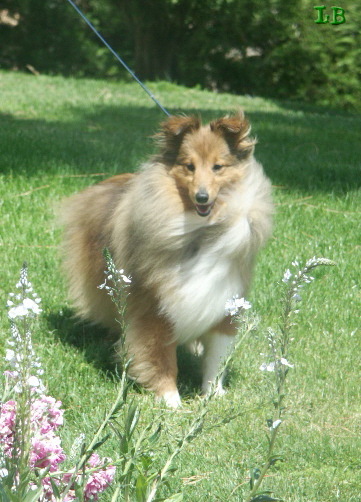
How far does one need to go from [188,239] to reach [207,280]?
22cm

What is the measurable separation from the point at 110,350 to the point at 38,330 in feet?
1.51

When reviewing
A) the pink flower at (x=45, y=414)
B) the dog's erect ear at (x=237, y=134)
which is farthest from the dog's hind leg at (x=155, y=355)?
the pink flower at (x=45, y=414)

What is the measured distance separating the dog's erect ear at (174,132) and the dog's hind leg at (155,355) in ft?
2.70

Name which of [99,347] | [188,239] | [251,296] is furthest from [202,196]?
[251,296]

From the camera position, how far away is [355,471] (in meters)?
3.15

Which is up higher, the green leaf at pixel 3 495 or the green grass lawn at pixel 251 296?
the green leaf at pixel 3 495

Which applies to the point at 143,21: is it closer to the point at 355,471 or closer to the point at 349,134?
the point at 349,134

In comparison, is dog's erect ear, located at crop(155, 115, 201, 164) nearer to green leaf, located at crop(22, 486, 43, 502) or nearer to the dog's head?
the dog's head

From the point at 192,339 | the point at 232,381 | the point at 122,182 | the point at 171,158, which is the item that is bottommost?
the point at 232,381

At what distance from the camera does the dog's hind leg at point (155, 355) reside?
3.80 meters

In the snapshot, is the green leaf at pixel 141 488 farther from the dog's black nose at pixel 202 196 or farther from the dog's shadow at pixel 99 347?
the dog's shadow at pixel 99 347

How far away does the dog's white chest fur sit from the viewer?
11.8 ft

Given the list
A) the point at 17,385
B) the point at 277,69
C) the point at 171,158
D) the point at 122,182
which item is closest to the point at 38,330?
the point at 122,182

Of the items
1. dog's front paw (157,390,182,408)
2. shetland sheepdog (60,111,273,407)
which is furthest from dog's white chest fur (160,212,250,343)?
dog's front paw (157,390,182,408)
